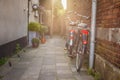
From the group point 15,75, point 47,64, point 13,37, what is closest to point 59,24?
point 13,37

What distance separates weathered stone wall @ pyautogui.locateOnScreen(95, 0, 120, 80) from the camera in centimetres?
387

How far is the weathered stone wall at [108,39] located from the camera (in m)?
3.87

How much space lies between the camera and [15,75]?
209 inches

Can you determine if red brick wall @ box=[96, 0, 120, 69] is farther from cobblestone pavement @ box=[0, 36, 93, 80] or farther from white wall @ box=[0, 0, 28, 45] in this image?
white wall @ box=[0, 0, 28, 45]

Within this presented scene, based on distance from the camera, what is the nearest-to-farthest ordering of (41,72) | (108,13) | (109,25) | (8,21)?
(109,25) < (108,13) < (41,72) < (8,21)

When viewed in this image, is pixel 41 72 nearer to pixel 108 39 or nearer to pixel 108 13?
pixel 108 39

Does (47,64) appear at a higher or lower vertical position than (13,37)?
lower

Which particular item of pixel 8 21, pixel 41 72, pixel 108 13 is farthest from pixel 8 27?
pixel 108 13

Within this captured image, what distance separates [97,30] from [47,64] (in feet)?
6.97

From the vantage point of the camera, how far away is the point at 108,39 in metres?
4.46

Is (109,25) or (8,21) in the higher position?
(8,21)

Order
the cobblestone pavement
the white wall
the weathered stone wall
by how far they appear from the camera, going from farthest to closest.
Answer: the white wall < the cobblestone pavement < the weathered stone wall

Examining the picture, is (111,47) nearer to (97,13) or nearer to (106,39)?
(106,39)

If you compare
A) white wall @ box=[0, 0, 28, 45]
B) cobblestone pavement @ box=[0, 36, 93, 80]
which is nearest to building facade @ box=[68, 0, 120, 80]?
cobblestone pavement @ box=[0, 36, 93, 80]
